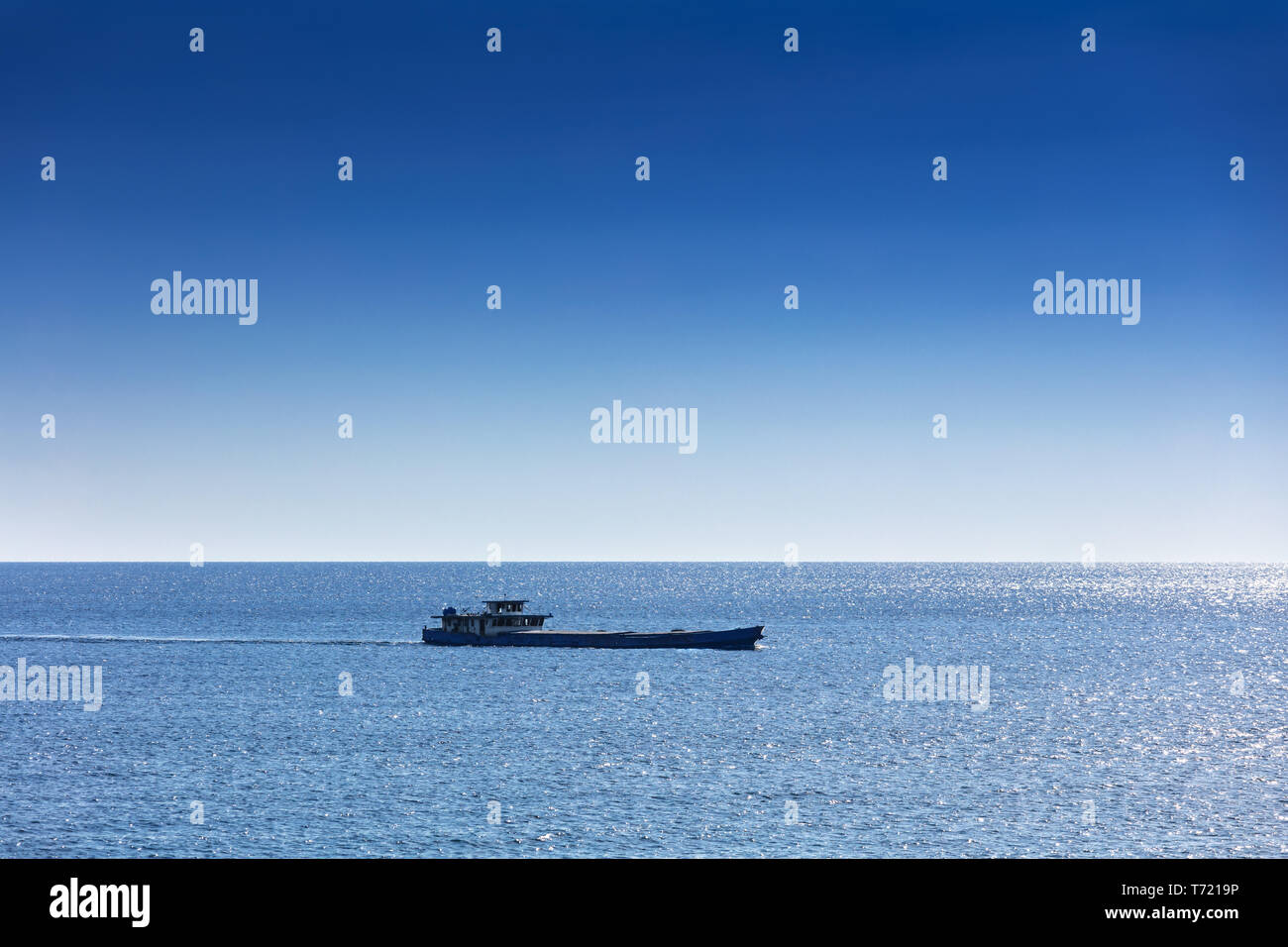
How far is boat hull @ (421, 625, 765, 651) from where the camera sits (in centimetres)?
15100

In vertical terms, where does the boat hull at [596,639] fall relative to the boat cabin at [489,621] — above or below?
below

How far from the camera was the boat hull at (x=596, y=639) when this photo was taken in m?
151

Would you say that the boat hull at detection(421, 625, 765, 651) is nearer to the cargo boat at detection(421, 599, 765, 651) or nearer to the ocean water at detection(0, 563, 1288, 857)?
the cargo boat at detection(421, 599, 765, 651)

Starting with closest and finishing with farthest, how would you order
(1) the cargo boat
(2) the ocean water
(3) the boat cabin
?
(2) the ocean water, (1) the cargo boat, (3) the boat cabin

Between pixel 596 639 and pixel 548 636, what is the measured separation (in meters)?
7.27

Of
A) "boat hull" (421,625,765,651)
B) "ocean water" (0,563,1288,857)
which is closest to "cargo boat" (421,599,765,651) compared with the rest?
"boat hull" (421,625,765,651)

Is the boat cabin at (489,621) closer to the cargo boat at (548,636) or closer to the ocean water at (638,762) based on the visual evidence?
the cargo boat at (548,636)

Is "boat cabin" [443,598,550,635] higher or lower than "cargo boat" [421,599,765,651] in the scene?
higher

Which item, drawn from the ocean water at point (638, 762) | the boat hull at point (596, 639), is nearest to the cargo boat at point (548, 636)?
the boat hull at point (596, 639)

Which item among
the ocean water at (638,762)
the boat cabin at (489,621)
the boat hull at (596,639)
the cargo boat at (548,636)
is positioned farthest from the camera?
the boat cabin at (489,621)

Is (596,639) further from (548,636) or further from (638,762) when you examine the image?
(638,762)

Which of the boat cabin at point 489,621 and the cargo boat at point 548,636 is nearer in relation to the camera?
the cargo boat at point 548,636

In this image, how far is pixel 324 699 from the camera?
329 feet
